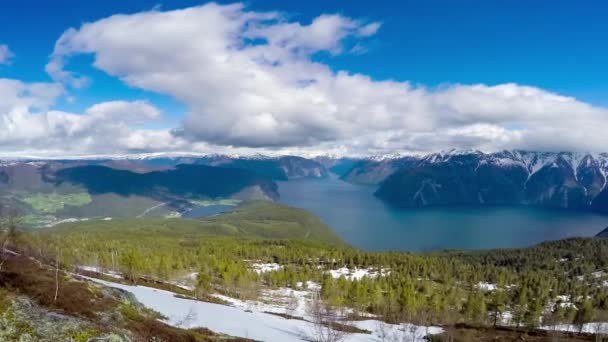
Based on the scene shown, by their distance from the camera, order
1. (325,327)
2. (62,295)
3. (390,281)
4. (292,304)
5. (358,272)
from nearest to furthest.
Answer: (62,295)
(325,327)
(292,304)
(390,281)
(358,272)

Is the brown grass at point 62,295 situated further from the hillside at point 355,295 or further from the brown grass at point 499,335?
the brown grass at point 499,335

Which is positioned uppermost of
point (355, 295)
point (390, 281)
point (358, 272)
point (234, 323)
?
point (234, 323)

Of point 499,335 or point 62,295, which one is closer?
point 62,295

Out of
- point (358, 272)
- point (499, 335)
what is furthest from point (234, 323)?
point (358, 272)

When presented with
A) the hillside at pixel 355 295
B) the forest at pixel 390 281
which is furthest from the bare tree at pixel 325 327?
the forest at pixel 390 281

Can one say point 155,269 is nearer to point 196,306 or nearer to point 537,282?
point 196,306

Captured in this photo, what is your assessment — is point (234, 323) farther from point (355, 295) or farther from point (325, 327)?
point (355, 295)

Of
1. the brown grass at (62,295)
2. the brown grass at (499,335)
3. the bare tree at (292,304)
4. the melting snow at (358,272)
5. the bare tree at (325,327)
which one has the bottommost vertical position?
the melting snow at (358,272)

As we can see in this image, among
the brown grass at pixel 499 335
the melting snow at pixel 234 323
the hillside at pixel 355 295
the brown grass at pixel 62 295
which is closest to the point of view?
the brown grass at pixel 62 295

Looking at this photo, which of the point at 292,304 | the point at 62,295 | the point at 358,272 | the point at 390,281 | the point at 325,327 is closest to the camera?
the point at 62,295

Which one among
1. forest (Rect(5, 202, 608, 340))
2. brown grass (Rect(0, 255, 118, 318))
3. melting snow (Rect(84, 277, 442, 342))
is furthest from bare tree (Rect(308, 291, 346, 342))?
brown grass (Rect(0, 255, 118, 318))

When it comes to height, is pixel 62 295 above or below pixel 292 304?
above
